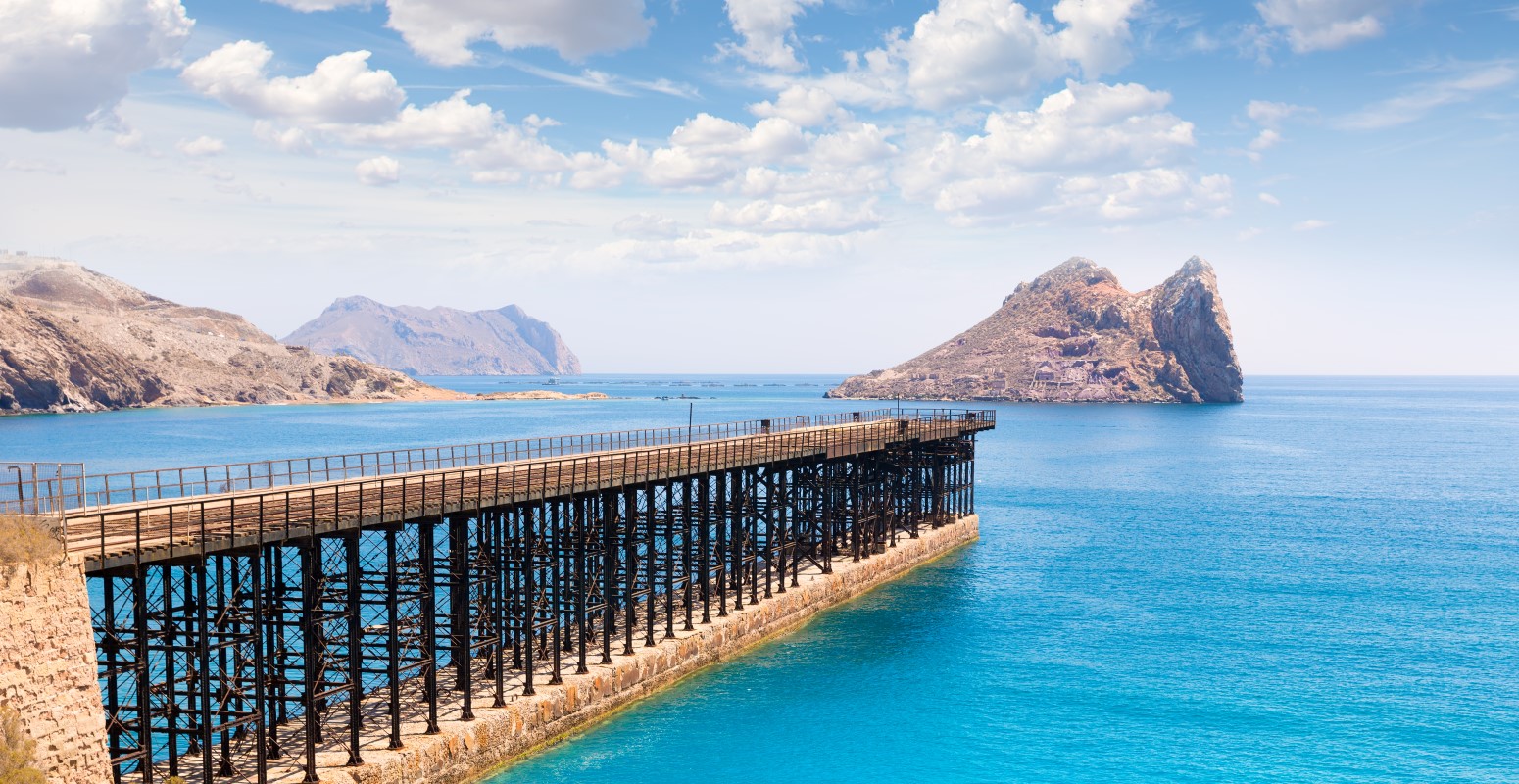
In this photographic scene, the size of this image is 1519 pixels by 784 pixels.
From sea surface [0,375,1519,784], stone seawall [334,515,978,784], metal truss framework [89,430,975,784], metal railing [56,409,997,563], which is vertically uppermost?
metal railing [56,409,997,563]

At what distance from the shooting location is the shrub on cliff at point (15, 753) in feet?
71.2

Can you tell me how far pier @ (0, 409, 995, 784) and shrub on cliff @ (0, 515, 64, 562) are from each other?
64 centimetres

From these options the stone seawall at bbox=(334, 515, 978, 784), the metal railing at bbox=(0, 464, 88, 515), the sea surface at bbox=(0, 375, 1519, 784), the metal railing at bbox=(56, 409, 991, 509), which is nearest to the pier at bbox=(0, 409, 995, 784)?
the metal railing at bbox=(0, 464, 88, 515)

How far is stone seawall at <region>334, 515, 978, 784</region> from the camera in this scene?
3347cm

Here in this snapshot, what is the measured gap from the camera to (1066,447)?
178000 mm

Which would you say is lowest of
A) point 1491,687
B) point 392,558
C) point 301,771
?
point 1491,687

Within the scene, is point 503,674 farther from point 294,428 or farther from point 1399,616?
point 294,428

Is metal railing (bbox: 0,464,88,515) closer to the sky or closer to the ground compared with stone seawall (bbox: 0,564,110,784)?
closer to the sky

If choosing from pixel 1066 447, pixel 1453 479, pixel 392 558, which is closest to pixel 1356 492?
pixel 1453 479

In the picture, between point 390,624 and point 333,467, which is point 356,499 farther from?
point 333,467

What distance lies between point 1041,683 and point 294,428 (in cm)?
17690

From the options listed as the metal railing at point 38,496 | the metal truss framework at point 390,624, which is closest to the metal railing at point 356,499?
the metal truss framework at point 390,624

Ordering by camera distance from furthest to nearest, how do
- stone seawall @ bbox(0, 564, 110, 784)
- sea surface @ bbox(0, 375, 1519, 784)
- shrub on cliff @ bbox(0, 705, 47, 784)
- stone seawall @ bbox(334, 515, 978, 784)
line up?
sea surface @ bbox(0, 375, 1519, 784), stone seawall @ bbox(334, 515, 978, 784), stone seawall @ bbox(0, 564, 110, 784), shrub on cliff @ bbox(0, 705, 47, 784)

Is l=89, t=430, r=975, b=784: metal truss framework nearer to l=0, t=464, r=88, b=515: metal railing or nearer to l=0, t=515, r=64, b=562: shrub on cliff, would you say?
l=0, t=515, r=64, b=562: shrub on cliff
